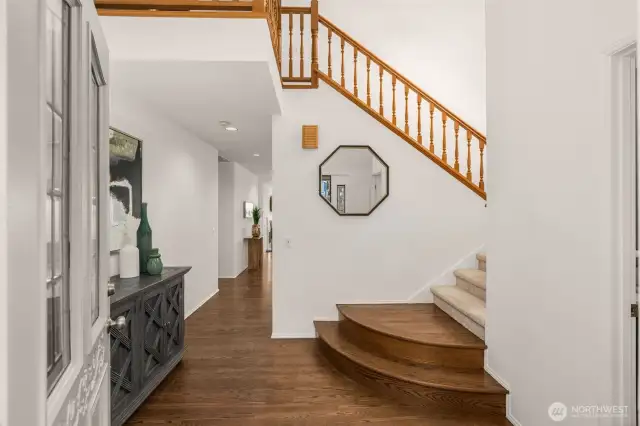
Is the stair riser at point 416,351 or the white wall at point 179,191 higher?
the white wall at point 179,191

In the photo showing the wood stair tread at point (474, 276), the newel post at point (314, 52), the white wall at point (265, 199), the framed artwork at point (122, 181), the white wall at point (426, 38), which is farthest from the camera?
the white wall at point (265, 199)

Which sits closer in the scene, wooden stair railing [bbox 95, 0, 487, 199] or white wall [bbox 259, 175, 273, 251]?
wooden stair railing [bbox 95, 0, 487, 199]

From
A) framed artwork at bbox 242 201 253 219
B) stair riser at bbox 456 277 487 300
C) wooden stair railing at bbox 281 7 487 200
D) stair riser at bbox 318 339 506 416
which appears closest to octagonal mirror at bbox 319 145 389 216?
wooden stair railing at bbox 281 7 487 200

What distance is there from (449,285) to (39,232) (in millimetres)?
3655

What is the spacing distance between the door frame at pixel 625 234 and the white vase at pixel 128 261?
10.0 feet

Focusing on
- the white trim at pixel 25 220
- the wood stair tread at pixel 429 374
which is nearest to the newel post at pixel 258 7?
the white trim at pixel 25 220

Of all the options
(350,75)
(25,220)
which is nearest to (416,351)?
(25,220)

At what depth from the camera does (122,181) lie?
303cm

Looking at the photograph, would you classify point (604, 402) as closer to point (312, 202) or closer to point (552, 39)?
point (552, 39)

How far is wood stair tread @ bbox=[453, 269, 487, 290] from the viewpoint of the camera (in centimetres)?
306

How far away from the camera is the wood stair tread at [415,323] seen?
8.57 feet

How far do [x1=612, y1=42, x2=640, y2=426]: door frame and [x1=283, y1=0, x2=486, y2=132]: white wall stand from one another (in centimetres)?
353

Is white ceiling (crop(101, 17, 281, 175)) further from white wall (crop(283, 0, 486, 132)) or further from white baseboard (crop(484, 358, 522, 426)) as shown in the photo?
white baseboard (crop(484, 358, 522, 426))

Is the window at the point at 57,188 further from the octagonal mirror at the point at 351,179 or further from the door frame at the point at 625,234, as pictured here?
the octagonal mirror at the point at 351,179
